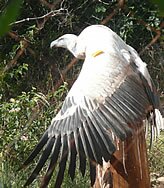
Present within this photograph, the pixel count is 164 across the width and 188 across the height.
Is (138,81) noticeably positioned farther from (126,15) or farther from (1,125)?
(126,15)

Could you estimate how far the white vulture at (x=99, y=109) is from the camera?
1552mm

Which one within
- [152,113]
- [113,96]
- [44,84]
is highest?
[113,96]

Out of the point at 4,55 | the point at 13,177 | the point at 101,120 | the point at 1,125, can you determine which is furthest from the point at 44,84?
the point at 101,120

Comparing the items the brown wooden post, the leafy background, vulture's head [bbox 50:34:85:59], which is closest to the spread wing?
the brown wooden post

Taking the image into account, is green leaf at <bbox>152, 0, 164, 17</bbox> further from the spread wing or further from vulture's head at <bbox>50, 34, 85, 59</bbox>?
vulture's head at <bbox>50, 34, 85, 59</bbox>

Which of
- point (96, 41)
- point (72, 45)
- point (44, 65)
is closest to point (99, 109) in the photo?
point (96, 41)

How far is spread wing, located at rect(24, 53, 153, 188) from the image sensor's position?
1547 mm

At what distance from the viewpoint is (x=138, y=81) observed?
180 cm

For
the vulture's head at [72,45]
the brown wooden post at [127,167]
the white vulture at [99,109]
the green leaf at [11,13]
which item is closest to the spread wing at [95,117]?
the white vulture at [99,109]

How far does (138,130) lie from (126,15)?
6.33 feet

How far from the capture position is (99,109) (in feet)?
5.37

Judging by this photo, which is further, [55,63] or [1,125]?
[55,63]

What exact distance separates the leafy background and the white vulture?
0.97 ft

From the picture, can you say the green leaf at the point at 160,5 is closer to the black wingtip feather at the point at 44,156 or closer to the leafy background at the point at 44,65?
the black wingtip feather at the point at 44,156
